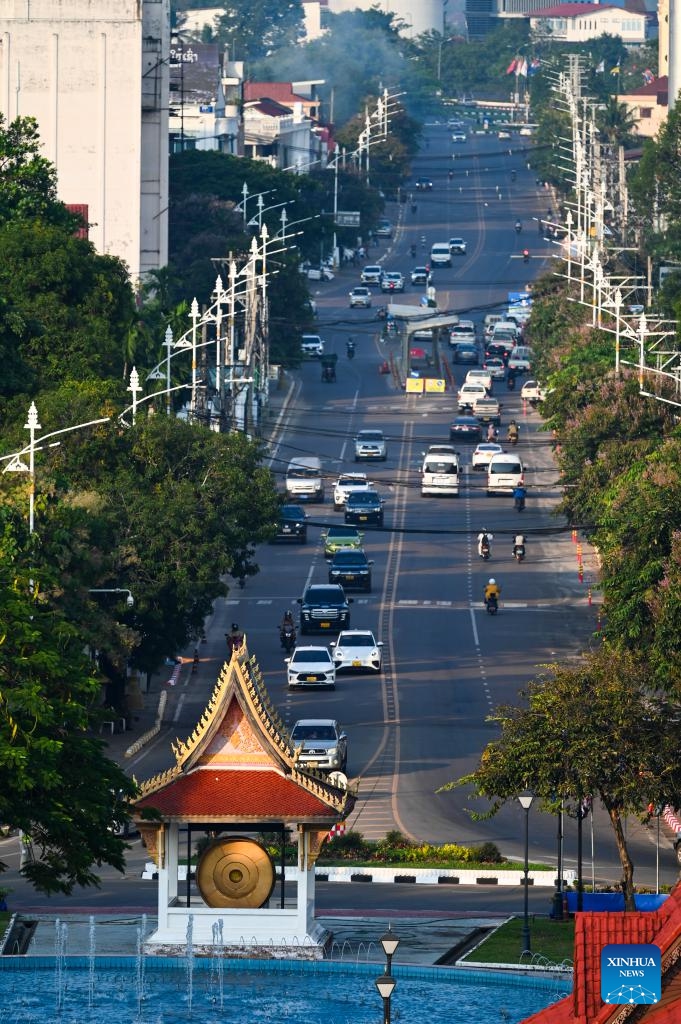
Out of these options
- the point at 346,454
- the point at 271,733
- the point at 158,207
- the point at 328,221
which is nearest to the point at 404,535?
the point at 346,454

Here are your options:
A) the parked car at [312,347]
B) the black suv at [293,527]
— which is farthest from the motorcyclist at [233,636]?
the parked car at [312,347]

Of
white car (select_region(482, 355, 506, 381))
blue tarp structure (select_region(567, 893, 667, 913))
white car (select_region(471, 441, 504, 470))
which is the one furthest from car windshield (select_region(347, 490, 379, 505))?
blue tarp structure (select_region(567, 893, 667, 913))

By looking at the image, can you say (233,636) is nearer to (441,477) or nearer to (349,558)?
(349,558)

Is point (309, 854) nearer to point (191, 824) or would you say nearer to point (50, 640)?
point (191, 824)

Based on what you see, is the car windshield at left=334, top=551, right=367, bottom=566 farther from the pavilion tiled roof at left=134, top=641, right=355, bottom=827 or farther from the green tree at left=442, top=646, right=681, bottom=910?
the pavilion tiled roof at left=134, top=641, right=355, bottom=827

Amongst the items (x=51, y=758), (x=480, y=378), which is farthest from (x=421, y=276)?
(x=51, y=758)

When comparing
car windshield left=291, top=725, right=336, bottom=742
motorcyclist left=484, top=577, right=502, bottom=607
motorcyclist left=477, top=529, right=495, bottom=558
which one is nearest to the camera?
car windshield left=291, top=725, right=336, bottom=742

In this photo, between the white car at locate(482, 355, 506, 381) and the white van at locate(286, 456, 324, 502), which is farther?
the white car at locate(482, 355, 506, 381)
